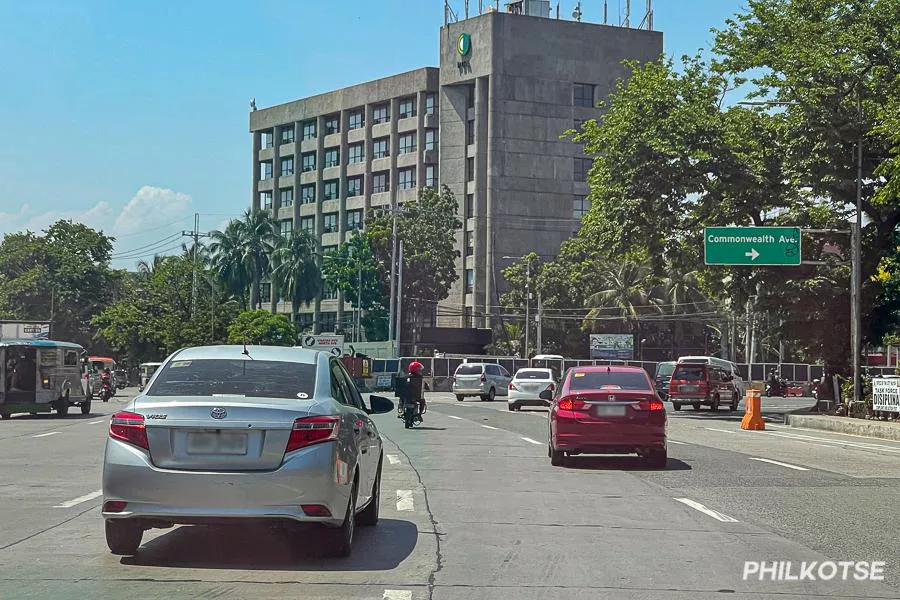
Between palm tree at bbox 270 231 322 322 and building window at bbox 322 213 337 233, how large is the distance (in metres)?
12.2

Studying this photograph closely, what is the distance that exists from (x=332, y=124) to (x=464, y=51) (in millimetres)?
22162

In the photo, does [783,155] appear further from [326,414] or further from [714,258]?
[326,414]

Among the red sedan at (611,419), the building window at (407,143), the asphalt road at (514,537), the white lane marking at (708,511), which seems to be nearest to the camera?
the asphalt road at (514,537)

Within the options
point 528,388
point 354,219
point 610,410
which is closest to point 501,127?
point 354,219

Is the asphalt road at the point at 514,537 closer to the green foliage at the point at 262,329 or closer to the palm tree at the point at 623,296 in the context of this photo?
the palm tree at the point at 623,296

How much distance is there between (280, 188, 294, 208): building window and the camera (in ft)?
395

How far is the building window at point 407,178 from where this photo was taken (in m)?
105

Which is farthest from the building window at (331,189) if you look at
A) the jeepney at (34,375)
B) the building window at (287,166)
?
the jeepney at (34,375)

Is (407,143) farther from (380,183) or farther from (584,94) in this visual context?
(584,94)

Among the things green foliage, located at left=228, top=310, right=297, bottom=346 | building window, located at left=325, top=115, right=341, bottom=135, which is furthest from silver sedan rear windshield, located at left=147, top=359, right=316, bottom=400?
building window, located at left=325, top=115, right=341, bottom=135

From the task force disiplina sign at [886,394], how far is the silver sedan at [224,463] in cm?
2831

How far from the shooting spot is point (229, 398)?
909cm

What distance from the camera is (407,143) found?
106 meters

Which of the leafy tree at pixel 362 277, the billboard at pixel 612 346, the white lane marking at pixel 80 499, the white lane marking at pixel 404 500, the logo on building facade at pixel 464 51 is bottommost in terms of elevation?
the white lane marking at pixel 80 499
